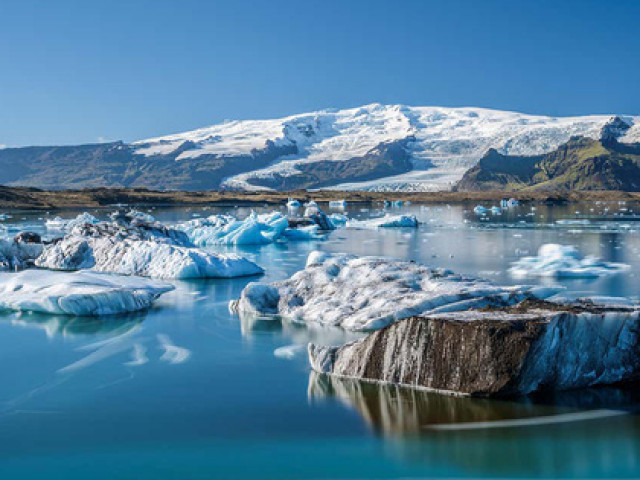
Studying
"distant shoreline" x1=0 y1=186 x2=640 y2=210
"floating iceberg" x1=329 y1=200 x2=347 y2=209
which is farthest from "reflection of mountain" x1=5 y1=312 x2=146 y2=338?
"floating iceberg" x1=329 y1=200 x2=347 y2=209

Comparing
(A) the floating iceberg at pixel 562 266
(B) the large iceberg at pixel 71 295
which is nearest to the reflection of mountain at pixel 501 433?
(B) the large iceberg at pixel 71 295

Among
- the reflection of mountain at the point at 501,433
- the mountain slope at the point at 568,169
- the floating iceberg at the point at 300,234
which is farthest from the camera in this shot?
the mountain slope at the point at 568,169

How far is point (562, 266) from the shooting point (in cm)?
1767

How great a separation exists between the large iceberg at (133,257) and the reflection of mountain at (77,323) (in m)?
4.73

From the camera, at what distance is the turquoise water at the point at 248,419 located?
5.81m

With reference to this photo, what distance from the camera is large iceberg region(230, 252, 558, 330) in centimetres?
1000

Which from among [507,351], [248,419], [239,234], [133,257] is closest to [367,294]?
[507,351]

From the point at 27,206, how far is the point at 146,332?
59.6m

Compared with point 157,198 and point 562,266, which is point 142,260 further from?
point 157,198

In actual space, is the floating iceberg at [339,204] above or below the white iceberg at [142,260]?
above

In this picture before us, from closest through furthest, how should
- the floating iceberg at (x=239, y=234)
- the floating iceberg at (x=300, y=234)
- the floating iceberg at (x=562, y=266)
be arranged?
1. the floating iceberg at (x=562, y=266)
2. the floating iceberg at (x=239, y=234)
3. the floating iceberg at (x=300, y=234)

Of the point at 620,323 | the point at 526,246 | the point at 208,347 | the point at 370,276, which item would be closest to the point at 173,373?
the point at 208,347

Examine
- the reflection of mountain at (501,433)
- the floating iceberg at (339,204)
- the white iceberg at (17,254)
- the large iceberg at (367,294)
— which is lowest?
the reflection of mountain at (501,433)

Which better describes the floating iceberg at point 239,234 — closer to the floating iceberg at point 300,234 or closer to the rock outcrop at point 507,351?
the floating iceberg at point 300,234
